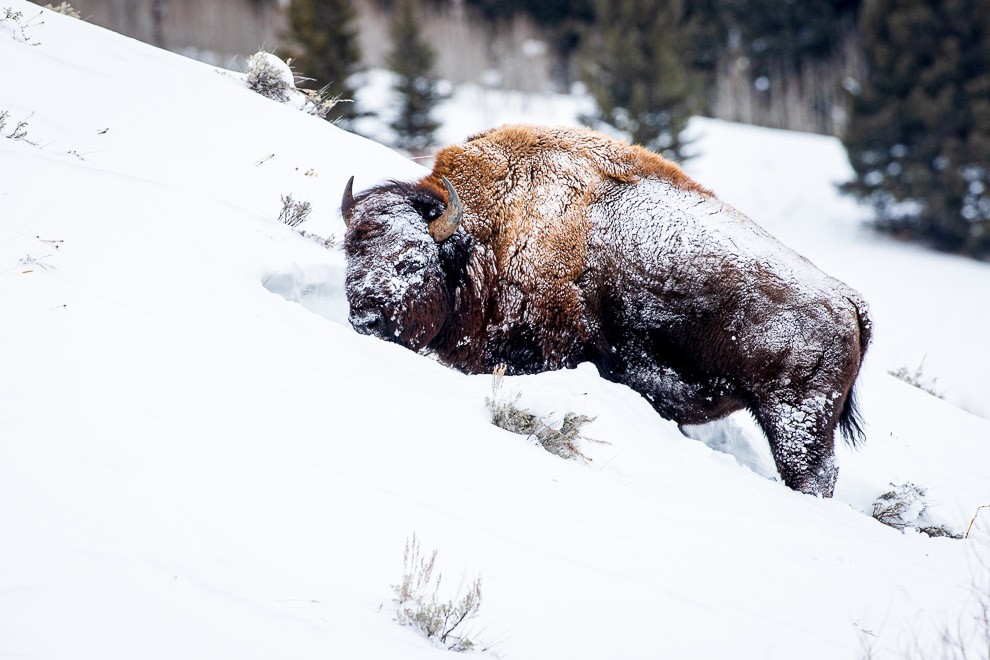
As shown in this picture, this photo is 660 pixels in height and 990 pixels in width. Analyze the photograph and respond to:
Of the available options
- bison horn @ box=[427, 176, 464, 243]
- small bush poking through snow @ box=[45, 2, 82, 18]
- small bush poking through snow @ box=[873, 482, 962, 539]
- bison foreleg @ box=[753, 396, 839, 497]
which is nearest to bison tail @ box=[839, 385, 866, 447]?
bison foreleg @ box=[753, 396, 839, 497]

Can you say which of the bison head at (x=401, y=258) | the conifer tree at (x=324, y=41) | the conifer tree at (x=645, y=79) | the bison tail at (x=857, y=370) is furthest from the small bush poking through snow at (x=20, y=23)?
the conifer tree at (x=645, y=79)

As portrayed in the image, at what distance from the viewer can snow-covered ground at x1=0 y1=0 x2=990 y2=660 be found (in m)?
1.90

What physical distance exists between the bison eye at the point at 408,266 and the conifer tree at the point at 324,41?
44.4 feet

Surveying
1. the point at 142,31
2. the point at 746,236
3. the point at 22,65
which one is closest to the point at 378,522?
the point at 746,236

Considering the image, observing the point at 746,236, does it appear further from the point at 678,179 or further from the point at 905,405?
the point at 905,405

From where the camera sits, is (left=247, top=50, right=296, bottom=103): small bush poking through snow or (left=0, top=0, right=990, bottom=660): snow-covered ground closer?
(left=0, top=0, right=990, bottom=660): snow-covered ground

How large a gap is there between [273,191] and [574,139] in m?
2.50

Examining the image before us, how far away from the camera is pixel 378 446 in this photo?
2797mm

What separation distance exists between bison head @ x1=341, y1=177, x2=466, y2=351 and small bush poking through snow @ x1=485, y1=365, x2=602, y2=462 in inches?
49.1

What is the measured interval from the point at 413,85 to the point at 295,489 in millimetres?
17813

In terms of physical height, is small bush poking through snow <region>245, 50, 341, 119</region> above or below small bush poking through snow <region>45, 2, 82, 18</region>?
below

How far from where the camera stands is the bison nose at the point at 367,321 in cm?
447

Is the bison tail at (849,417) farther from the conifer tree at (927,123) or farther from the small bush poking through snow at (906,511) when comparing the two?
the conifer tree at (927,123)

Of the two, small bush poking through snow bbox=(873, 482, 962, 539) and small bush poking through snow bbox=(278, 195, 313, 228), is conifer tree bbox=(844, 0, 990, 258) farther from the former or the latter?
small bush poking through snow bbox=(278, 195, 313, 228)
